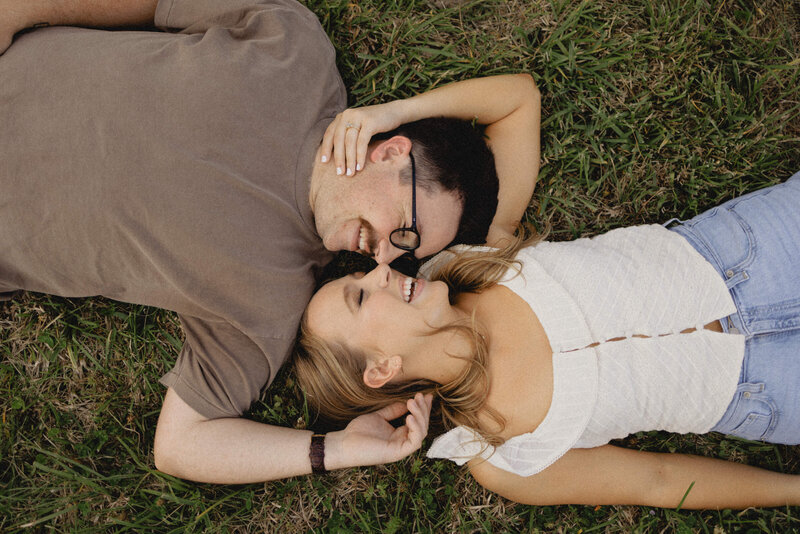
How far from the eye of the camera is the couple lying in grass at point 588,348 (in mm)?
2943

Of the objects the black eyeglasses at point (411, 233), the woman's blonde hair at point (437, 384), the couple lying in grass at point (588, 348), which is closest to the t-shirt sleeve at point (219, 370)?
the woman's blonde hair at point (437, 384)

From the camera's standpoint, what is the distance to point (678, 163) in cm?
380

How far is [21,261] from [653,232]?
3.84 meters

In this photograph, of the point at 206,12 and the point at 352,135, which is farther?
the point at 206,12

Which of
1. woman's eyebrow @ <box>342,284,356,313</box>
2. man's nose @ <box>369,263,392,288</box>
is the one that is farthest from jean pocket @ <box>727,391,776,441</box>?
woman's eyebrow @ <box>342,284,356,313</box>

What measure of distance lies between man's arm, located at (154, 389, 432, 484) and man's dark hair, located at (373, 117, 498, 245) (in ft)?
3.91

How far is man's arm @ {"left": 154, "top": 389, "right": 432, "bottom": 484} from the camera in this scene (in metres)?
3.15

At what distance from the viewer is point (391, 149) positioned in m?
3.11

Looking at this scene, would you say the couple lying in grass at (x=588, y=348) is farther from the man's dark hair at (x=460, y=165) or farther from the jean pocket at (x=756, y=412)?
the man's dark hair at (x=460, y=165)

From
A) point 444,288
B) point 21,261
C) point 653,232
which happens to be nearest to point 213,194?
point 21,261

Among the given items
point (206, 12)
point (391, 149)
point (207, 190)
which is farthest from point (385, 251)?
point (206, 12)

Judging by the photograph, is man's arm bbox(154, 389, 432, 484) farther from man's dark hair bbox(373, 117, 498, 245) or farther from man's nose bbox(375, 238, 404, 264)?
man's dark hair bbox(373, 117, 498, 245)

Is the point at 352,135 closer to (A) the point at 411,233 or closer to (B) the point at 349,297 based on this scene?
(A) the point at 411,233

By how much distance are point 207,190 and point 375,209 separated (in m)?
0.95
